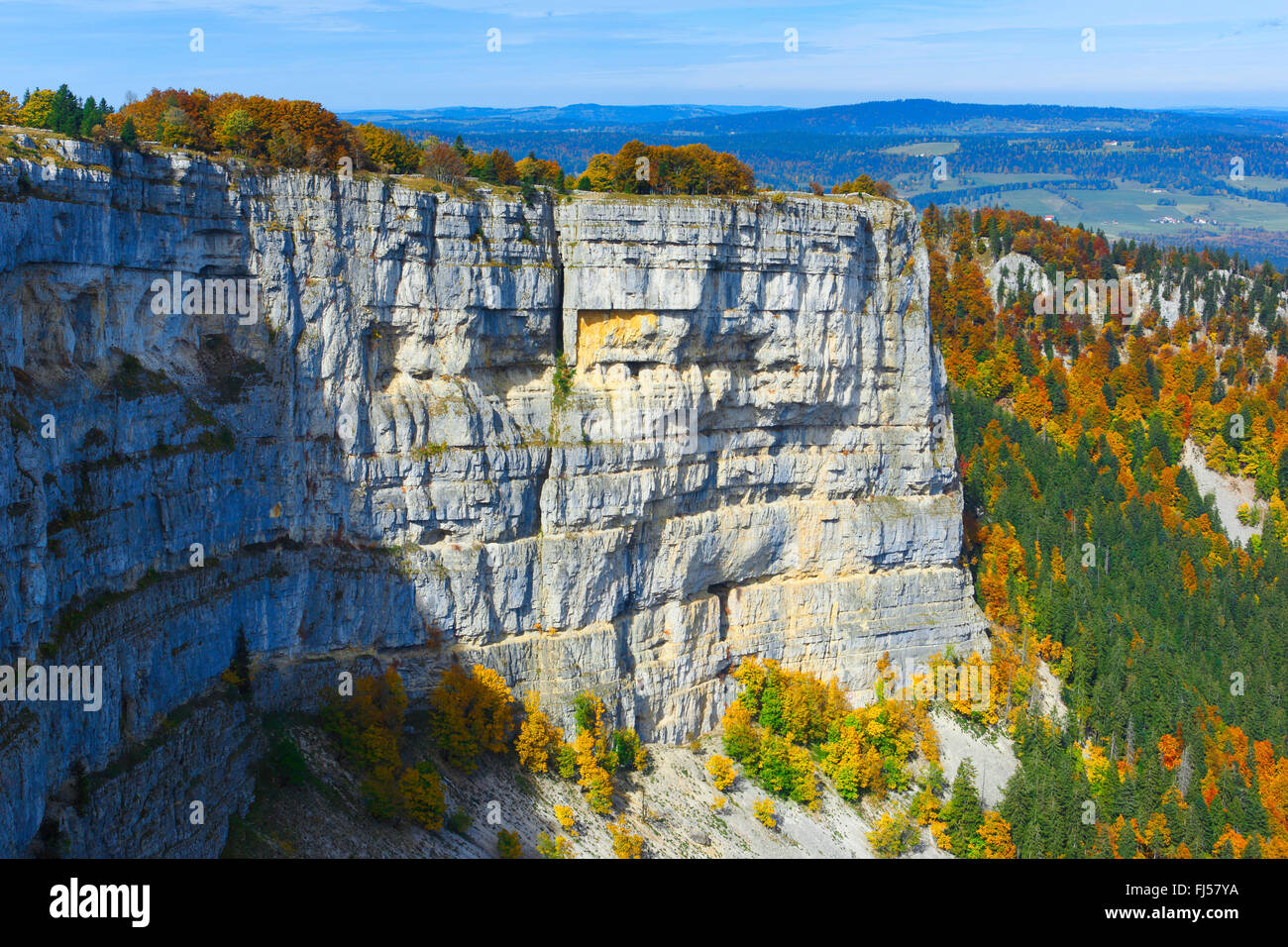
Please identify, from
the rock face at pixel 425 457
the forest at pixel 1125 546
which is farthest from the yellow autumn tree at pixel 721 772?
the forest at pixel 1125 546

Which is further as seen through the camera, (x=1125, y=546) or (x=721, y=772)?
(x=1125, y=546)

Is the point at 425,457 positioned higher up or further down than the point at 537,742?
higher up

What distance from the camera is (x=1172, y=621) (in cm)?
8762

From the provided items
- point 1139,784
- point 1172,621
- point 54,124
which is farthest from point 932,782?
point 54,124

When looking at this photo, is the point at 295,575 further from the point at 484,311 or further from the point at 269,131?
the point at 269,131

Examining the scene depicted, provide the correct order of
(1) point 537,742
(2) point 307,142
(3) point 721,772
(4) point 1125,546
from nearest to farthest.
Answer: (2) point 307,142
(1) point 537,742
(3) point 721,772
(4) point 1125,546

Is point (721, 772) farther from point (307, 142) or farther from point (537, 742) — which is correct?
point (307, 142)

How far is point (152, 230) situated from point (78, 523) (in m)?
12.8

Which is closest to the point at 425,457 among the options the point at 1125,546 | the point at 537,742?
the point at 537,742

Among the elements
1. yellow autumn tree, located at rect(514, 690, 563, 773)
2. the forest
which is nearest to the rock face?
yellow autumn tree, located at rect(514, 690, 563, 773)

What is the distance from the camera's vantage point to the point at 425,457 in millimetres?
59344

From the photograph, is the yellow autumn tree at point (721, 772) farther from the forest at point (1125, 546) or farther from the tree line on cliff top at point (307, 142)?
the tree line on cliff top at point (307, 142)

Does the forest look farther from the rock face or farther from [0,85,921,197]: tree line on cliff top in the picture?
[0,85,921,197]: tree line on cliff top

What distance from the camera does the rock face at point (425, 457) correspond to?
1789 inches
